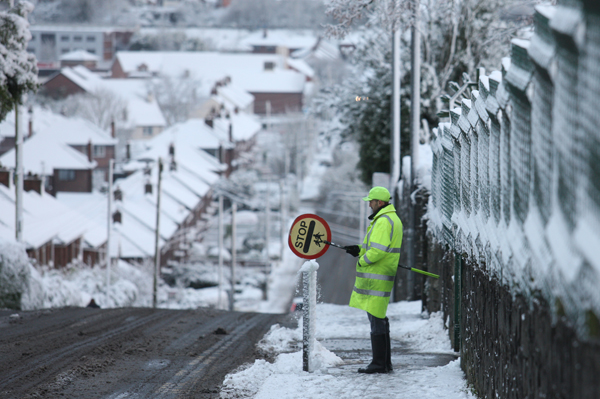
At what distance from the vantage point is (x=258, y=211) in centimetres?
6347

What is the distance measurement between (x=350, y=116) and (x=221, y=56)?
9453cm

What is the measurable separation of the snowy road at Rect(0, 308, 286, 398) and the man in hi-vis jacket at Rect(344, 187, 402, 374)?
1594 millimetres

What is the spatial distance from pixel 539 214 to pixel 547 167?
289 millimetres

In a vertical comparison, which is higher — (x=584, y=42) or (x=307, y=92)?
(x=307, y=92)

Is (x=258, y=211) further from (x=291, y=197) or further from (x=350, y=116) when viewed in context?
(x=350, y=116)

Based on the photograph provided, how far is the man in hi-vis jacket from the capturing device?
264 inches

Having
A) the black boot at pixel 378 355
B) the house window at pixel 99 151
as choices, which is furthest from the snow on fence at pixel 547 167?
the house window at pixel 99 151

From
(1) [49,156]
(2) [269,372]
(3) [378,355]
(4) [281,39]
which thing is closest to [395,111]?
(3) [378,355]

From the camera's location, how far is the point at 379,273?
6762 mm

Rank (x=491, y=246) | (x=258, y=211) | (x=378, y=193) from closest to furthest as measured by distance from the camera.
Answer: (x=491, y=246) < (x=378, y=193) < (x=258, y=211)

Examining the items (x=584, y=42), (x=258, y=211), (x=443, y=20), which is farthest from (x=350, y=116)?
(x=258, y=211)

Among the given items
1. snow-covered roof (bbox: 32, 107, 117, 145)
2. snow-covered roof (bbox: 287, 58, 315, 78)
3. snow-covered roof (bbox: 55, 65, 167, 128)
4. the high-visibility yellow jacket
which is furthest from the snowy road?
snow-covered roof (bbox: 287, 58, 315, 78)

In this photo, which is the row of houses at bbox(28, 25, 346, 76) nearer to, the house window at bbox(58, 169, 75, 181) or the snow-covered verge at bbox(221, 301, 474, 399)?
the house window at bbox(58, 169, 75, 181)

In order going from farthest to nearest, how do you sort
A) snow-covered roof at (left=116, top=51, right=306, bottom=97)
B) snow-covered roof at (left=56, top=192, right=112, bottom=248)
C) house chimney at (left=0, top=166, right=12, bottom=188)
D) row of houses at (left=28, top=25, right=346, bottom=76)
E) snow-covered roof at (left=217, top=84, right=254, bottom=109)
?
row of houses at (left=28, top=25, right=346, bottom=76), snow-covered roof at (left=116, top=51, right=306, bottom=97), snow-covered roof at (left=217, top=84, right=254, bottom=109), snow-covered roof at (left=56, top=192, right=112, bottom=248), house chimney at (left=0, top=166, right=12, bottom=188)
